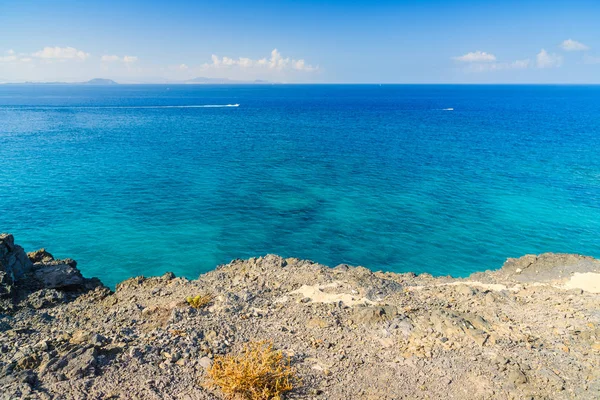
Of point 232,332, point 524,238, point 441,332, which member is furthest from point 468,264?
point 232,332

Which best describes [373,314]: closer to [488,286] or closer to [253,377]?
[253,377]

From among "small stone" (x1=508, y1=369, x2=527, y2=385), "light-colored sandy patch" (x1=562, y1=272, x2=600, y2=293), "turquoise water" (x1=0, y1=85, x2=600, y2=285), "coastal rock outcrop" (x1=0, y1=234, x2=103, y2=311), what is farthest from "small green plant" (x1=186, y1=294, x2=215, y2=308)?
"light-colored sandy patch" (x1=562, y1=272, x2=600, y2=293)

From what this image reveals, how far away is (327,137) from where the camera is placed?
7538 centimetres

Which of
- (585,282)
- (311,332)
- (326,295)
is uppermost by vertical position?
(326,295)

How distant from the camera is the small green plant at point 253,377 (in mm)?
10211

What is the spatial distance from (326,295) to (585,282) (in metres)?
12.4

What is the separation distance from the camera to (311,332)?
44.1 feet

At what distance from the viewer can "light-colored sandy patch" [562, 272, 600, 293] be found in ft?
57.4

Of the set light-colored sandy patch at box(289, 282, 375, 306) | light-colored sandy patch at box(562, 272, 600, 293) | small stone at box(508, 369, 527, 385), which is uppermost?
light-colored sandy patch at box(289, 282, 375, 306)

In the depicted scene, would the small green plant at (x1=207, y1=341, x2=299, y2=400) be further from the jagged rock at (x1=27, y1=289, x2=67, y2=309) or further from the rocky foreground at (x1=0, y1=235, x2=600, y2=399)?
the jagged rock at (x1=27, y1=289, x2=67, y2=309)

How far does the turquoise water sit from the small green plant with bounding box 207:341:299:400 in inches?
586

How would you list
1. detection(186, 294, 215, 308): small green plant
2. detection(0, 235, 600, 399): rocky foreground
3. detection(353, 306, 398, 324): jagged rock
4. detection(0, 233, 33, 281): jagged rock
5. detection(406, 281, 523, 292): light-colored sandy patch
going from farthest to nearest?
detection(406, 281, 523, 292): light-colored sandy patch → detection(0, 233, 33, 281): jagged rock → detection(186, 294, 215, 308): small green plant → detection(353, 306, 398, 324): jagged rock → detection(0, 235, 600, 399): rocky foreground

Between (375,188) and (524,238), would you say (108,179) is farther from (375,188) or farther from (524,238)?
(524,238)

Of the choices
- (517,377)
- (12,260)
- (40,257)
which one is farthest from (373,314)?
(40,257)
